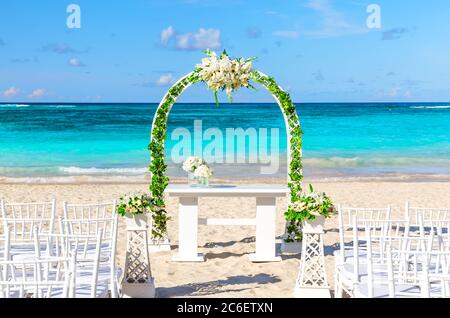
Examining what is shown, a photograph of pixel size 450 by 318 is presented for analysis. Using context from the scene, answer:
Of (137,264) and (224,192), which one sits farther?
(224,192)

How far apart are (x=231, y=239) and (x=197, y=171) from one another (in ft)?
5.61

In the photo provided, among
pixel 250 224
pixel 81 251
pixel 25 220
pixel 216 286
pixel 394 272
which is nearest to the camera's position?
pixel 394 272

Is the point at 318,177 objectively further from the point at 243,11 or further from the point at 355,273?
the point at 243,11

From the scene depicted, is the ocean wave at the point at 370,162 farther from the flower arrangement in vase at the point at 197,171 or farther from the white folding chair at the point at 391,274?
the white folding chair at the point at 391,274

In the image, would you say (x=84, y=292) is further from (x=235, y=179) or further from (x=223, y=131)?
(x=223, y=131)

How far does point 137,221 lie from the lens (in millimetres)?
6570

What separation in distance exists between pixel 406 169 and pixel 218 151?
6.78 meters

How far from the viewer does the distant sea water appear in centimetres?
2269

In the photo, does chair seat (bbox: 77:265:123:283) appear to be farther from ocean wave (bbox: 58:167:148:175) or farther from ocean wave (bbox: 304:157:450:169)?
ocean wave (bbox: 304:157:450:169)
